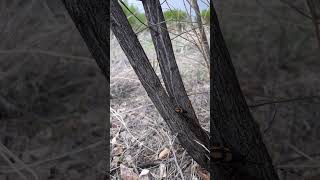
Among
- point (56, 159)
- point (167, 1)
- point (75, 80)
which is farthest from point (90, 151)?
point (167, 1)

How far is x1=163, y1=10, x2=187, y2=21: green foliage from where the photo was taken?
136 cm

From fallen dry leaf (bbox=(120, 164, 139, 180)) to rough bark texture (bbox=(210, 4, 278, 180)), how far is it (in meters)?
0.47

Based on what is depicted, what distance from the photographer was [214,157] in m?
1.12

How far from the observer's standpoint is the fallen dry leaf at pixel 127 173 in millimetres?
1466

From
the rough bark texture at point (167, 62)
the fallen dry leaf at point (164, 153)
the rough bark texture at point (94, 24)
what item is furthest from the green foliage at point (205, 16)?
the fallen dry leaf at point (164, 153)

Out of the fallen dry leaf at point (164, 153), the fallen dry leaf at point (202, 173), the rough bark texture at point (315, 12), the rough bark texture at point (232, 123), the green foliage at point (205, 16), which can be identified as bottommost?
the fallen dry leaf at point (202, 173)

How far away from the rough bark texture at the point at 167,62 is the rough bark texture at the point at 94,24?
183 mm

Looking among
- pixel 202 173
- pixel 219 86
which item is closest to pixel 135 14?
pixel 219 86

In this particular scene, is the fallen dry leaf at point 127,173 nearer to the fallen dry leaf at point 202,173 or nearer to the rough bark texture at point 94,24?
the fallen dry leaf at point 202,173

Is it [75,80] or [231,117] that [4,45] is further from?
[231,117]

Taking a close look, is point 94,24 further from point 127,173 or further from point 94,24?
point 127,173

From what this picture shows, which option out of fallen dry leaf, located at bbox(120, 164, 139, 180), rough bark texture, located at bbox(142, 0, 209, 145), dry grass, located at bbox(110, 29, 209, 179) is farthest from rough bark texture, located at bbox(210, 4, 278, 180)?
fallen dry leaf, located at bbox(120, 164, 139, 180)

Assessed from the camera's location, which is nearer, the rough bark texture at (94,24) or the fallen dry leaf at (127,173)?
the rough bark texture at (94,24)

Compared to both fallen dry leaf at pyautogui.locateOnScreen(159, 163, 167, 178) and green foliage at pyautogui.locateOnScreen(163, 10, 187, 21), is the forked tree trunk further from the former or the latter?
fallen dry leaf at pyautogui.locateOnScreen(159, 163, 167, 178)
